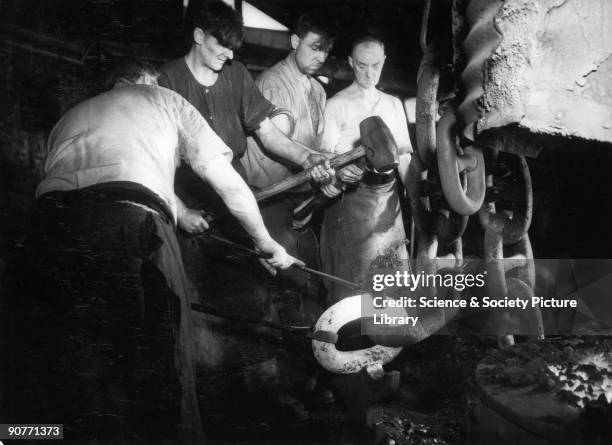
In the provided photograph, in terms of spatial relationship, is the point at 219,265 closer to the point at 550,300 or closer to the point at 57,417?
the point at 57,417

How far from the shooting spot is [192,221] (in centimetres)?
258

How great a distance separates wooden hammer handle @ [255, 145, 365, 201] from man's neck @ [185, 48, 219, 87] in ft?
2.10

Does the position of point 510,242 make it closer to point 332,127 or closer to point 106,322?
point 332,127

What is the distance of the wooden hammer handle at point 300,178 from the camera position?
2.67 m

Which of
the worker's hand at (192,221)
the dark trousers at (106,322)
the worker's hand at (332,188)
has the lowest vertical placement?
the dark trousers at (106,322)

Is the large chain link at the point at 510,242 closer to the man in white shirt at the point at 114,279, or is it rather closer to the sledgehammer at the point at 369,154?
the sledgehammer at the point at 369,154

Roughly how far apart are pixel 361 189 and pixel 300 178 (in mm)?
369

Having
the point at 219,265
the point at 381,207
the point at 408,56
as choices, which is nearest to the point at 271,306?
the point at 219,265

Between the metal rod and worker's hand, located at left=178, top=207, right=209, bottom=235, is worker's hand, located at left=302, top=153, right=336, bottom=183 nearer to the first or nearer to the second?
the metal rod

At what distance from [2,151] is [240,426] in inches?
73.8

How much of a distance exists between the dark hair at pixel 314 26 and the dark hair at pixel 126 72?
854mm

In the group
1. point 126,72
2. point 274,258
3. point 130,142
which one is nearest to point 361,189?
point 274,258

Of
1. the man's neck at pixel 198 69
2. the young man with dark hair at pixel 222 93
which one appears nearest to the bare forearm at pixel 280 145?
the young man with dark hair at pixel 222 93

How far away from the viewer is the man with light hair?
9.08ft
